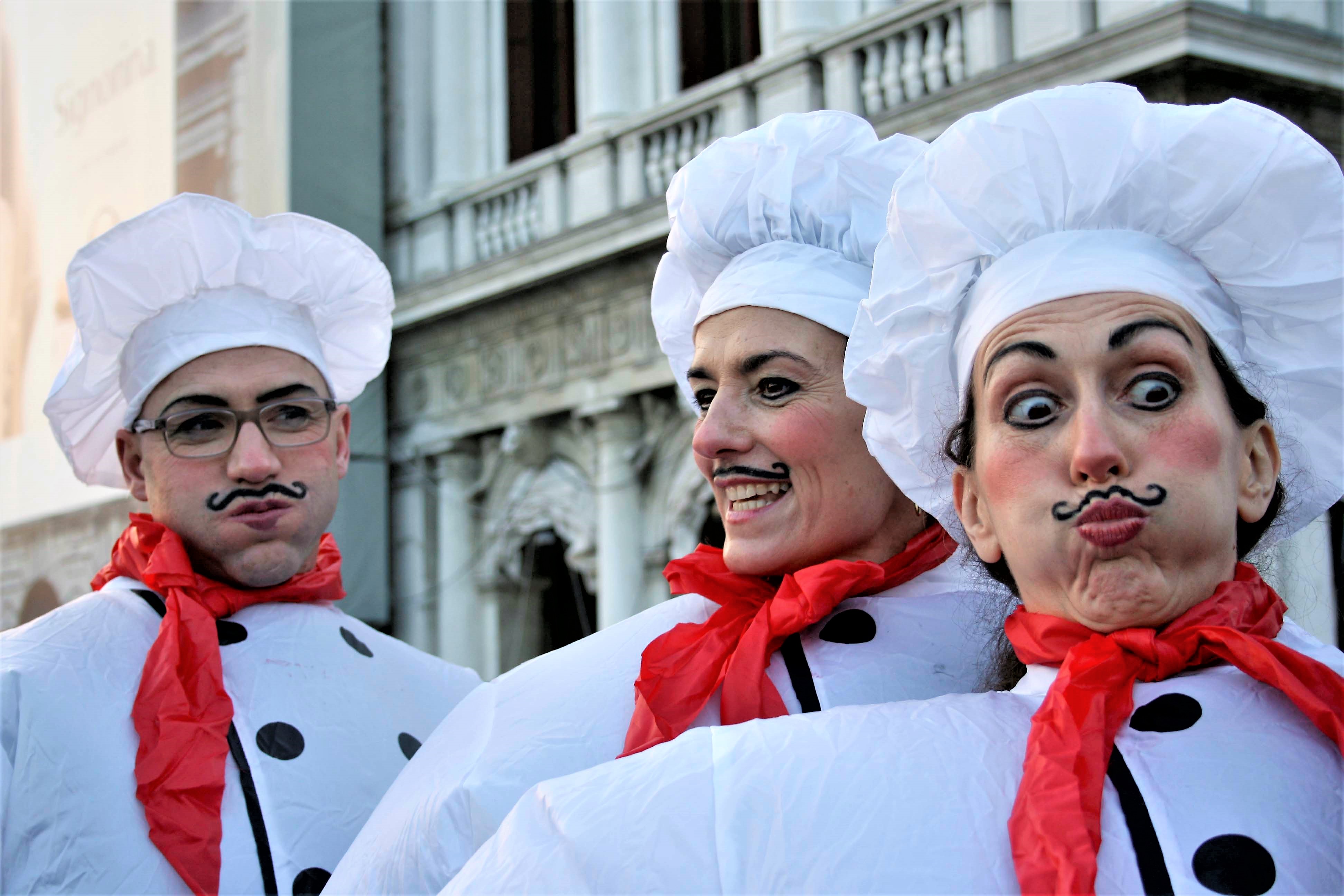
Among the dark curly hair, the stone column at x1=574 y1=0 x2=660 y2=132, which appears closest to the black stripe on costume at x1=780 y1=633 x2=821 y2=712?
the dark curly hair

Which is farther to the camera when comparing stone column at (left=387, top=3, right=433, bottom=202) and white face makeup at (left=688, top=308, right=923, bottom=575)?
stone column at (left=387, top=3, right=433, bottom=202)

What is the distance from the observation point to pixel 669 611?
2.27 meters

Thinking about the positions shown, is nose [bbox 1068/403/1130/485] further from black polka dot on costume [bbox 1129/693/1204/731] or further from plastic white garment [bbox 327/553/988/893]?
plastic white garment [bbox 327/553/988/893]

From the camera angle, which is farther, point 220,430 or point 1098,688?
point 220,430

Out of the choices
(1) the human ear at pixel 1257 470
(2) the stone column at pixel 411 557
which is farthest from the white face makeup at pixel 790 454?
(2) the stone column at pixel 411 557

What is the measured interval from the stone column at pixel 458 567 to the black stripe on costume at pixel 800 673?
843 cm

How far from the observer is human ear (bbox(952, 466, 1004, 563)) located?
5.56ft

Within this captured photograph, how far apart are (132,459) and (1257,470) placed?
1.97 metres

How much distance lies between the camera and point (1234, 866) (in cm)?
139

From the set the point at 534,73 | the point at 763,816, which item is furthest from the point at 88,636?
the point at 534,73

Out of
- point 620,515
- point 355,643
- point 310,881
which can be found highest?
point 620,515

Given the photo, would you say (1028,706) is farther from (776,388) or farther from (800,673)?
(776,388)

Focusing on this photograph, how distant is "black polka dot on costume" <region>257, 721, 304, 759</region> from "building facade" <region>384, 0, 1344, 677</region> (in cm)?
508

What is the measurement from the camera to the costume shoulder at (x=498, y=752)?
73.5 inches
